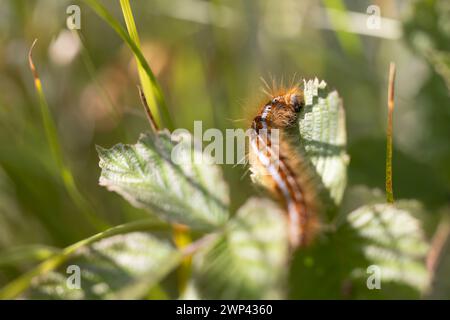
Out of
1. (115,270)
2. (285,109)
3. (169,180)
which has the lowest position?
(115,270)

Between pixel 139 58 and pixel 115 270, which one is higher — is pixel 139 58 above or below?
above

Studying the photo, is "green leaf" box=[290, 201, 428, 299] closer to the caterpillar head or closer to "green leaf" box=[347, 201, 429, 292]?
"green leaf" box=[347, 201, 429, 292]

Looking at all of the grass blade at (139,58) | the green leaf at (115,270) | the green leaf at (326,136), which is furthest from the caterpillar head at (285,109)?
the green leaf at (115,270)

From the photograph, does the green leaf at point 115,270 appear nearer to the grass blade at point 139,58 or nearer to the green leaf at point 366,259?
the green leaf at point 366,259

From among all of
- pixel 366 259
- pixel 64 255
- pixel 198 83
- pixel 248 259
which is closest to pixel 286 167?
pixel 366 259

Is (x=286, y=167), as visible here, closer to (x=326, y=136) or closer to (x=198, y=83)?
Result: (x=326, y=136)

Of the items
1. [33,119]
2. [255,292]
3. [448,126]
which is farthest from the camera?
[33,119]

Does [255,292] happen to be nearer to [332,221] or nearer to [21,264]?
[332,221]

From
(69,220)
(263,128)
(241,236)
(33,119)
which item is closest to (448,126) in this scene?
(263,128)
